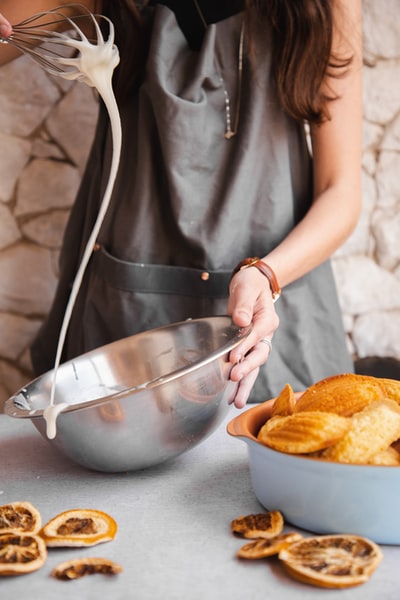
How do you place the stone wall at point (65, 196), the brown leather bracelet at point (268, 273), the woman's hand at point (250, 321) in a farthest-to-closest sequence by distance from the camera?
the stone wall at point (65, 196)
the brown leather bracelet at point (268, 273)
the woman's hand at point (250, 321)

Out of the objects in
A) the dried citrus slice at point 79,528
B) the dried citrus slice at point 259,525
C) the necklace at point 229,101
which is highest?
the necklace at point 229,101

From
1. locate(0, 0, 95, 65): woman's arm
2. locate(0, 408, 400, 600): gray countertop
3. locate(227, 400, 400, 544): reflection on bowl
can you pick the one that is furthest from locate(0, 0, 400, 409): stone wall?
locate(227, 400, 400, 544): reflection on bowl

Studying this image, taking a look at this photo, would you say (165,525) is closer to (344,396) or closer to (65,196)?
(344,396)

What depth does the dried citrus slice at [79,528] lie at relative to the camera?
522 mm

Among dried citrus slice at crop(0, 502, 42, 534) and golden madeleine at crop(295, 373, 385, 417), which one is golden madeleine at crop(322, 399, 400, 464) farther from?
dried citrus slice at crop(0, 502, 42, 534)


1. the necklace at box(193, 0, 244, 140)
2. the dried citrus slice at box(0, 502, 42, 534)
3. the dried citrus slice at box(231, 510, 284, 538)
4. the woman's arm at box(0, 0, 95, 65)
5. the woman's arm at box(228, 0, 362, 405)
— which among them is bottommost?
the dried citrus slice at box(231, 510, 284, 538)

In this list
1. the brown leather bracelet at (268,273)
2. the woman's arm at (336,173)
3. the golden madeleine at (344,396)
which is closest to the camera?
the golden madeleine at (344,396)

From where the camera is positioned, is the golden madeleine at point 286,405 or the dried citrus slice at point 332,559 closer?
the dried citrus slice at point 332,559

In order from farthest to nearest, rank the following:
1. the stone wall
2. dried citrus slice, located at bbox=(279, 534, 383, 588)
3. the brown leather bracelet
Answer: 1. the stone wall
2. the brown leather bracelet
3. dried citrus slice, located at bbox=(279, 534, 383, 588)

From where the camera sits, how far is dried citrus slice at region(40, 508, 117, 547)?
52 centimetres

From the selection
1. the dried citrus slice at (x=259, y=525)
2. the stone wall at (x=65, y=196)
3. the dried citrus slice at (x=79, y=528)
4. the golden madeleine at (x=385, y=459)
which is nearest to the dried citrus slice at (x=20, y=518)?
the dried citrus slice at (x=79, y=528)

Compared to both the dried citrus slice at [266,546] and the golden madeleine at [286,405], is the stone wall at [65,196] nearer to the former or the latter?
the golden madeleine at [286,405]

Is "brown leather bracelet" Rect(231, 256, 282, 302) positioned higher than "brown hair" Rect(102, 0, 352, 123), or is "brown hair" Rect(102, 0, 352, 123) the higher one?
"brown hair" Rect(102, 0, 352, 123)

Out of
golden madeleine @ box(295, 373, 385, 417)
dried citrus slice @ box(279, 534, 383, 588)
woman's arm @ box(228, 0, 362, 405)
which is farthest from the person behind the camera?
woman's arm @ box(228, 0, 362, 405)
